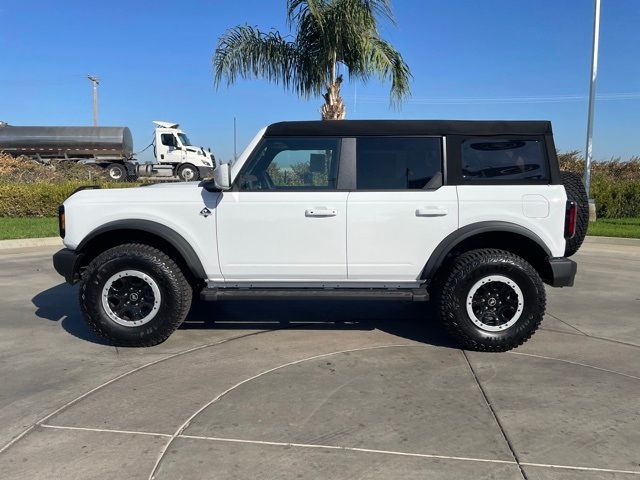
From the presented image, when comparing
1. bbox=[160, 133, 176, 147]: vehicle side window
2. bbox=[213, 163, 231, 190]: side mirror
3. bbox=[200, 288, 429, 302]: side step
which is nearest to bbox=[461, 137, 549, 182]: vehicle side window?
bbox=[200, 288, 429, 302]: side step

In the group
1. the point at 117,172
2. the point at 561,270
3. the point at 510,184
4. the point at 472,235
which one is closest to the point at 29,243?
the point at 472,235

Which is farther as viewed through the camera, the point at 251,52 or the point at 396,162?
the point at 251,52

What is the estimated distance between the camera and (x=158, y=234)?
177 inches

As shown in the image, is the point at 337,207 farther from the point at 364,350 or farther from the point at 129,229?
the point at 129,229

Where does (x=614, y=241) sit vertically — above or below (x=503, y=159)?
below

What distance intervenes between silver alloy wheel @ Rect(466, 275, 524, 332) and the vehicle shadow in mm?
387

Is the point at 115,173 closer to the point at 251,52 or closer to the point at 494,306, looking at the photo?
the point at 251,52

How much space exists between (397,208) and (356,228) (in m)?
0.39

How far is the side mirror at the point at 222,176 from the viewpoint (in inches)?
174

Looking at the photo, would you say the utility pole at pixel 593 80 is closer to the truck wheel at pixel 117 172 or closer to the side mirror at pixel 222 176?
the side mirror at pixel 222 176

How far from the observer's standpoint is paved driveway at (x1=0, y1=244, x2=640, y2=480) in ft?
9.27

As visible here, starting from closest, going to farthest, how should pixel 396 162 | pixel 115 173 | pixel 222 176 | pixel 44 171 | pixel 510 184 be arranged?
pixel 222 176 → pixel 510 184 → pixel 396 162 → pixel 44 171 → pixel 115 173

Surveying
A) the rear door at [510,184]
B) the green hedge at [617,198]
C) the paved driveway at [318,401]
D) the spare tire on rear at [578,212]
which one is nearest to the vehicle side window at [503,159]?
the rear door at [510,184]

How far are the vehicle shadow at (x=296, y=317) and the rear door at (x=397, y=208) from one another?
0.87 m
